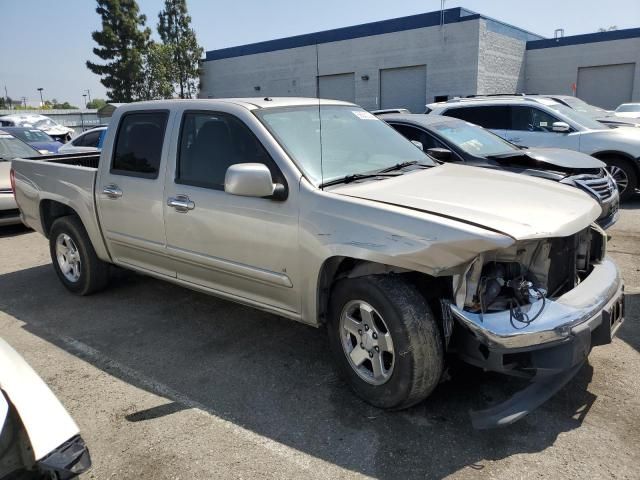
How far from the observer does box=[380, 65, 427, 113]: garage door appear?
27919mm

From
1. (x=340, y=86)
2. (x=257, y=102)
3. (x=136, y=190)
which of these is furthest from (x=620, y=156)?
(x=340, y=86)

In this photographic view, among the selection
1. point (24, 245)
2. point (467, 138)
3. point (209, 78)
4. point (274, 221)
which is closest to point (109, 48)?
point (209, 78)

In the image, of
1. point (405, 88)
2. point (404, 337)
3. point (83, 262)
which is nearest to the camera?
point (404, 337)

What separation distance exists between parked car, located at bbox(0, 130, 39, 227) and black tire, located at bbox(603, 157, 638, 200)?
9851mm

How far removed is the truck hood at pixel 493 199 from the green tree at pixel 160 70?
3654 cm

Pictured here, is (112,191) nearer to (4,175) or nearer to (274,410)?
(274,410)

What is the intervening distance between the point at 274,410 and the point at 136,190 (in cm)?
225

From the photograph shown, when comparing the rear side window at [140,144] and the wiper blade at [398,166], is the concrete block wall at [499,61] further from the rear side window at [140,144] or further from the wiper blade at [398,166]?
the rear side window at [140,144]

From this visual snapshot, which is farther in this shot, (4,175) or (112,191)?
(4,175)

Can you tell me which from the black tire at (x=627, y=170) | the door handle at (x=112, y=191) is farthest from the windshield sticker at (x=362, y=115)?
the black tire at (x=627, y=170)

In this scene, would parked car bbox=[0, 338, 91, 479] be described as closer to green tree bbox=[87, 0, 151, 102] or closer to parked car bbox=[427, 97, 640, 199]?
parked car bbox=[427, 97, 640, 199]

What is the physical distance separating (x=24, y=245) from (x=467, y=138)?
262 inches

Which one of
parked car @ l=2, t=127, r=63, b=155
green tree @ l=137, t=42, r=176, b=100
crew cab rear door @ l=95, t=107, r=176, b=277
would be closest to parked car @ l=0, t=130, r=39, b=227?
parked car @ l=2, t=127, r=63, b=155

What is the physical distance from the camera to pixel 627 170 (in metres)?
9.12
